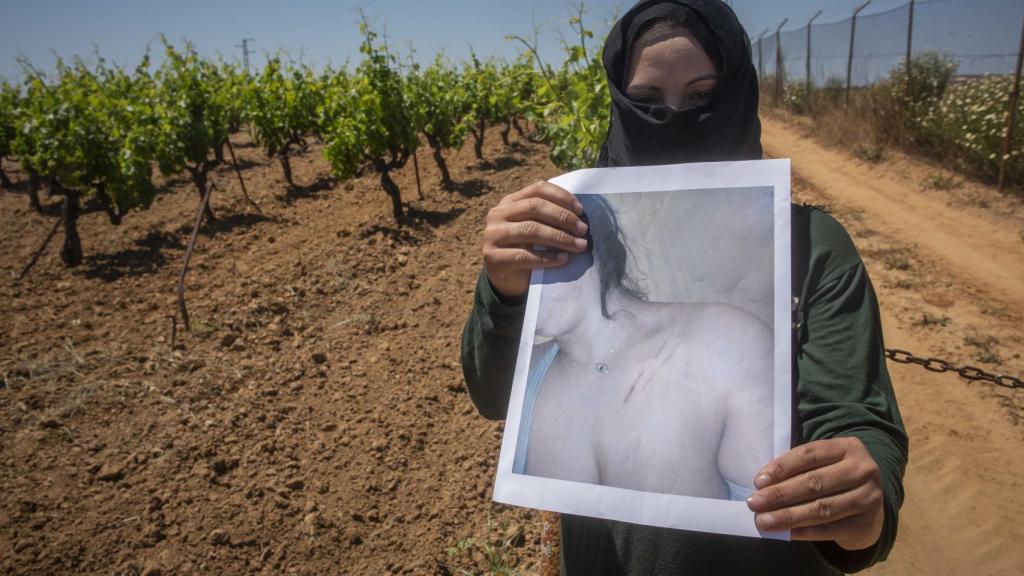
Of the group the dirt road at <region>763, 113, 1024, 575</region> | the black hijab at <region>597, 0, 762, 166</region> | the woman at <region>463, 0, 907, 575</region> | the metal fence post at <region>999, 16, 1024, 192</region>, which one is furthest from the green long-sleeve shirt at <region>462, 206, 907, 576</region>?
the metal fence post at <region>999, 16, 1024, 192</region>

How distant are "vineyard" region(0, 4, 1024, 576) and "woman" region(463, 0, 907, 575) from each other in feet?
4.40

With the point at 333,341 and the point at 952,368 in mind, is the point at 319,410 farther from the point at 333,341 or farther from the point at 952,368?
the point at 952,368

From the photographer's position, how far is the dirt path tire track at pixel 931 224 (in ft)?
21.8

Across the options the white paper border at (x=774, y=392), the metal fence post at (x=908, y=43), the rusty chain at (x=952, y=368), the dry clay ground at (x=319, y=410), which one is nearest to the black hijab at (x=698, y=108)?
the white paper border at (x=774, y=392)

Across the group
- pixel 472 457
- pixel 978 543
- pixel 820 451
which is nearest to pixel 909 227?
pixel 978 543

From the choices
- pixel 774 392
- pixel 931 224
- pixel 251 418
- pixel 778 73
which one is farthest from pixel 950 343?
pixel 778 73

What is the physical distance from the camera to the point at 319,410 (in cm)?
440

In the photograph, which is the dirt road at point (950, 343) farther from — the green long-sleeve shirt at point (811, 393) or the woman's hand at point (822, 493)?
the woman's hand at point (822, 493)

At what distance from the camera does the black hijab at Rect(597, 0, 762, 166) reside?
1.19 metres

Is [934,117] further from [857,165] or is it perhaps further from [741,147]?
[741,147]

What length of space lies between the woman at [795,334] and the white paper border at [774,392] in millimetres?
57

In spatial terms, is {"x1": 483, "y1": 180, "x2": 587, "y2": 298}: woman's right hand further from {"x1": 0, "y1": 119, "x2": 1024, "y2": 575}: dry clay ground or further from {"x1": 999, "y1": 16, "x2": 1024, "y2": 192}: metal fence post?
{"x1": 999, "y1": 16, "x2": 1024, "y2": 192}: metal fence post

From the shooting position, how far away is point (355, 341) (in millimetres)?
5484

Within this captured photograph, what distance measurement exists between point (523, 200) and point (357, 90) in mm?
9362
